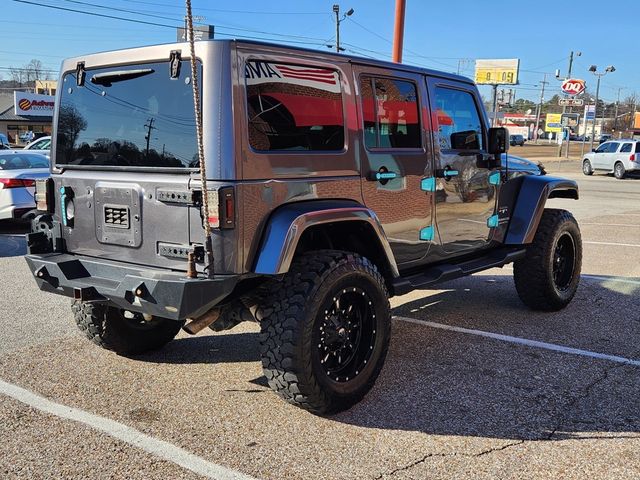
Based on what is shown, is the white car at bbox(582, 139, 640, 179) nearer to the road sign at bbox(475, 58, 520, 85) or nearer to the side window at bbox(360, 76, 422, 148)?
the side window at bbox(360, 76, 422, 148)

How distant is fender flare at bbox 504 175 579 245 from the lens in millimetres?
5734

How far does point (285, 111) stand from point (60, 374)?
236 cm

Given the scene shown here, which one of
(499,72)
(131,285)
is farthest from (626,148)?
(499,72)

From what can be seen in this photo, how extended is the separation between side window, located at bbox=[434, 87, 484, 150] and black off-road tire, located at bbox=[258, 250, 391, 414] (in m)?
1.56

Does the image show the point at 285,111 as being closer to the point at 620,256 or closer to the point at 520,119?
the point at 620,256

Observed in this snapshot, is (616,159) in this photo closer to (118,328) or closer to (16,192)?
(16,192)

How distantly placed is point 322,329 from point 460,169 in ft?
6.81

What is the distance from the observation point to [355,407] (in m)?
3.87

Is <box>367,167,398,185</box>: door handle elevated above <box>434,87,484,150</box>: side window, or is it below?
below

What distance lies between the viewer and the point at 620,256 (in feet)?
30.2

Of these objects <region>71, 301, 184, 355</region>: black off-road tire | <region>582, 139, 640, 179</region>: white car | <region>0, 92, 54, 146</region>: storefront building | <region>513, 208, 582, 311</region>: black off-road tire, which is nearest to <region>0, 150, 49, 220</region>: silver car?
<region>71, 301, 184, 355</region>: black off-road tire

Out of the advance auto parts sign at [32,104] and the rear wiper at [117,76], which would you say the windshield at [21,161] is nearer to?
the rear wiper at [117,76]

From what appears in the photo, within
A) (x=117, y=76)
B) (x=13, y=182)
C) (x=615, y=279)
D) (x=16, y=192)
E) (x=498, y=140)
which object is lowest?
(x=615, y=279)

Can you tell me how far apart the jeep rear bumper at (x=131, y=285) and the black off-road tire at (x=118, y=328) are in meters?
0.56
